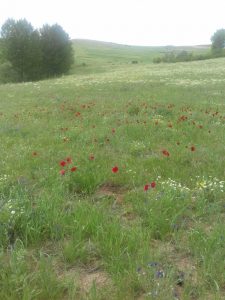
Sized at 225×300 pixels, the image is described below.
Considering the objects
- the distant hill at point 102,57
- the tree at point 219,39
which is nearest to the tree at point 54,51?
the distant hill at point 102,57

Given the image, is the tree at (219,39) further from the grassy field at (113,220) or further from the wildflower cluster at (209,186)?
the wildflower cluster at (209,186)

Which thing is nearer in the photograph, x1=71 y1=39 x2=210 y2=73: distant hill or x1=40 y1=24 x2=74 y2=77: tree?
x1=40 y1=24 x2=74 y2=77: tree

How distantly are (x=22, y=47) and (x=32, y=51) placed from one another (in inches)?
70.0

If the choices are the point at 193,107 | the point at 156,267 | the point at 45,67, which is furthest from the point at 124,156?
the point at 45,67

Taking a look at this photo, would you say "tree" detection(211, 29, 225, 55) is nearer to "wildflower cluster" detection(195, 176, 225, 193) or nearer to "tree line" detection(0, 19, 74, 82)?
"tree line" detection(0, 19, 74, 82)

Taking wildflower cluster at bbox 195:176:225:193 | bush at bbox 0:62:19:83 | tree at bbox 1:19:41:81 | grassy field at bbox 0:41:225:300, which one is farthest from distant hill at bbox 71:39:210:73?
wildflower cluster at bbox 195:176:225:193

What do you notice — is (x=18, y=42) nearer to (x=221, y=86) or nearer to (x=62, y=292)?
(x=221, y=86)

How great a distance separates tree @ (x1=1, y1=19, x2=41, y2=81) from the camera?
62188 millimetres

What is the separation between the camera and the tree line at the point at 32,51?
62.5m

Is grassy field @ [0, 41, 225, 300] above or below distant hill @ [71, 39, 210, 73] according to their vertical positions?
below

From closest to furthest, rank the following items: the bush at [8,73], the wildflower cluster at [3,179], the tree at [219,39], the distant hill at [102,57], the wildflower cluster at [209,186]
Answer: the wildflower cluster at [209,186] < the wildflower cluster at [3,179] < the bush at [8,73] < the distant hill at [102,57] < the tree at [219,39]

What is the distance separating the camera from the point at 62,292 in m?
3.52

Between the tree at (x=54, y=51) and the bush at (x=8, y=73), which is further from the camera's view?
the tree at (x=54, y=51)

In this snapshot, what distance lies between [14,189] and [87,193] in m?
1.15
